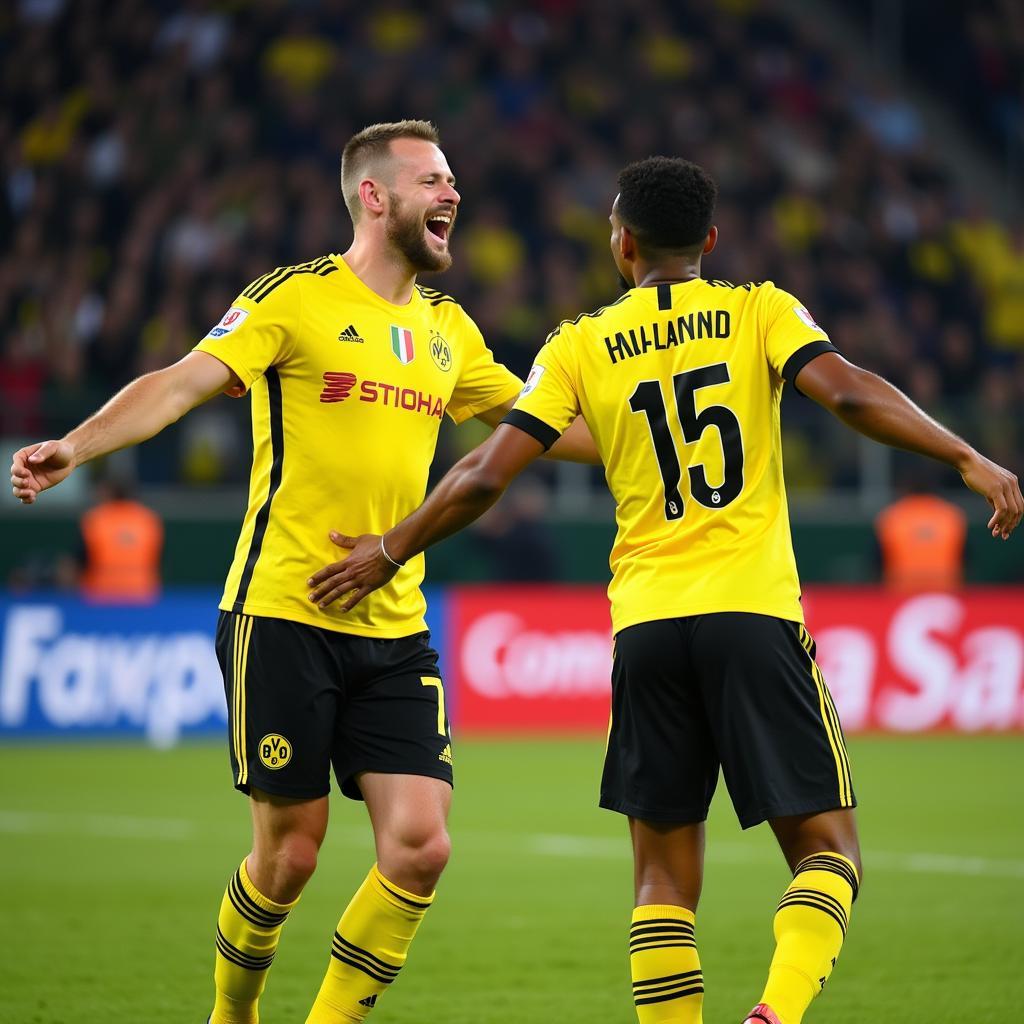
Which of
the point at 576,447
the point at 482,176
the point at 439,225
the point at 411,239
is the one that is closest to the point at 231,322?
the point at 411,239

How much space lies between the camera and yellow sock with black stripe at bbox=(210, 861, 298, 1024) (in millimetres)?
4816

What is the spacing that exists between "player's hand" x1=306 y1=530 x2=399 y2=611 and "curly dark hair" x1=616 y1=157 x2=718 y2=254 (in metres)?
1.05

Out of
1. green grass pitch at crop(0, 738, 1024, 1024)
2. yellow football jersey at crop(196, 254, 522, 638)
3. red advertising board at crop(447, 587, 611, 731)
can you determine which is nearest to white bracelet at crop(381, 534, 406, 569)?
yellow football jersey at crop(196, 254, 522, 638)

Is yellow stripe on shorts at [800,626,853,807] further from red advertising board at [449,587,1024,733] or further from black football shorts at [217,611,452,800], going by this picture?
red advertising board at [449,587,1024,733]

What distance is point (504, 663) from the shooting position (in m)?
15.2

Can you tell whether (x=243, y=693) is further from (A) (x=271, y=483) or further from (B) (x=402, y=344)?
(B) (x=402, y=344)

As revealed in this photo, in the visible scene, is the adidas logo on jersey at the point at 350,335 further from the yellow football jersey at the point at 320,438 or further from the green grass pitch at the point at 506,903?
the green grass pitch at the point at 506,903

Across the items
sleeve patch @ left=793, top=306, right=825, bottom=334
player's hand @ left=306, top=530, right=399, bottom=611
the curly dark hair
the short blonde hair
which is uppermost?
the short blonde hair

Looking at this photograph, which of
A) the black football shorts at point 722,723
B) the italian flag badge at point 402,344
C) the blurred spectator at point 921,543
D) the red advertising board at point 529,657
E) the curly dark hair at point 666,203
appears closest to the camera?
the black football shorts at point 722,723

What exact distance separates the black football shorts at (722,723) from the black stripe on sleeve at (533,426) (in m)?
0.52

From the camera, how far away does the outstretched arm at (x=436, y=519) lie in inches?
175

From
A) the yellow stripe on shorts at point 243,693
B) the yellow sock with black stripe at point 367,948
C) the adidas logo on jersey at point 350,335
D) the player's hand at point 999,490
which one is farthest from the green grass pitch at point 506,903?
the adidas logo on jersey at point 350,335

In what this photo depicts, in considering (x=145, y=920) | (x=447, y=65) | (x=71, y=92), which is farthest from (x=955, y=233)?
(x=145, y=920)

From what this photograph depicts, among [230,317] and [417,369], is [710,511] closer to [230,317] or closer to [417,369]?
[417,369]
